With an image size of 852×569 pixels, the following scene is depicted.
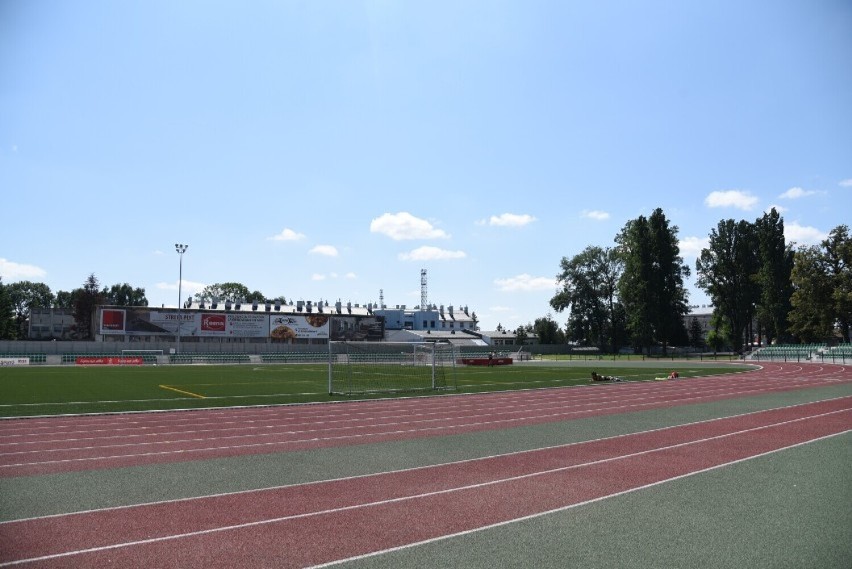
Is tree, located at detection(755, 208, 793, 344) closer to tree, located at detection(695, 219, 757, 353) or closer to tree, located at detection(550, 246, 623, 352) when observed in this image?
tree, located at detection(695, 219, 757, 353)

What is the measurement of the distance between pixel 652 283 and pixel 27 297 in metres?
132

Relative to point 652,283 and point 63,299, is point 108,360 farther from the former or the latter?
point 63,299

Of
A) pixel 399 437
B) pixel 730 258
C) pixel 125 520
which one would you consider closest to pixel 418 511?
pixel 125 520

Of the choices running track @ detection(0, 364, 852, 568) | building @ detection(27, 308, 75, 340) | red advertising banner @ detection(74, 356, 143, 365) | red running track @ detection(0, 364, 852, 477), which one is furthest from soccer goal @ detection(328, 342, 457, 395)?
building @ detection(27, 308, 75, 340)

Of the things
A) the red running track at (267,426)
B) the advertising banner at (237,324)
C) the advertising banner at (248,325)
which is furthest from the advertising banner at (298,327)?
the red running track at (267,426)

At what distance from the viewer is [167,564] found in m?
5.84

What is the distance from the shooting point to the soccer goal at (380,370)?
26656 mm

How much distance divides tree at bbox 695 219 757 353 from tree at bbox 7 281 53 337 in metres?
135

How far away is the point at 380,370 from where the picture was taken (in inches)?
1217

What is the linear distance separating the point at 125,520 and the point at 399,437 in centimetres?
750

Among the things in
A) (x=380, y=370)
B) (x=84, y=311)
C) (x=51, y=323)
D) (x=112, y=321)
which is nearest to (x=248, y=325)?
(x=112, y=321)

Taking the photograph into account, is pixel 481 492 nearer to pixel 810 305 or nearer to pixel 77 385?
pixel 77 385

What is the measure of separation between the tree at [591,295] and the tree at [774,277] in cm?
2535

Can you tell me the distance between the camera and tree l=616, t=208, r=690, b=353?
7838 cm
